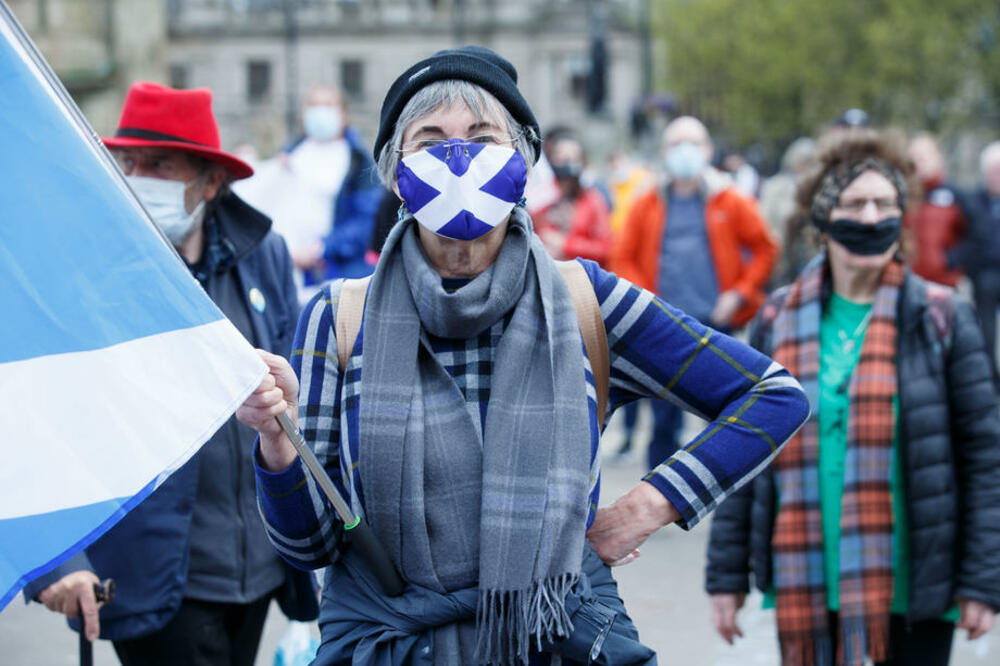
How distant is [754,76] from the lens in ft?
151

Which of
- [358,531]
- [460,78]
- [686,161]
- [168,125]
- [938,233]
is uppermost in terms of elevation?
[460,78]

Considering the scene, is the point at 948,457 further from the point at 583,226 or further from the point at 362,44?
the point at 362,44

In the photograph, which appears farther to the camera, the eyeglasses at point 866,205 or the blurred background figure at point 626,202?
the blurred background figure at point 626,202

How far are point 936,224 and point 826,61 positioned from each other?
32291 mm

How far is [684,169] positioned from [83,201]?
22.0 ft

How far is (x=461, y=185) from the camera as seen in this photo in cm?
249

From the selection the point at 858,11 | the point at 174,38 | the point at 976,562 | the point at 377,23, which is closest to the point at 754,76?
the point at 858,11

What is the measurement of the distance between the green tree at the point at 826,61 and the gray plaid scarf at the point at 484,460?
28912 millimetres

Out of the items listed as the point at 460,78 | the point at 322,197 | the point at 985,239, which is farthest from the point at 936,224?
the point at 460,78

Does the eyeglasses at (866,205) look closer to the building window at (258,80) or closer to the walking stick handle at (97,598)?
the walking stick handle at (97,598)

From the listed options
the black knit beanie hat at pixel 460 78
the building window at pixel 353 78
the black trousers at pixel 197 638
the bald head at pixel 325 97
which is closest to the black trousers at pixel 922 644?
the black trousers at pixel 197 638

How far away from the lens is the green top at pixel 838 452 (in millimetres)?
3887

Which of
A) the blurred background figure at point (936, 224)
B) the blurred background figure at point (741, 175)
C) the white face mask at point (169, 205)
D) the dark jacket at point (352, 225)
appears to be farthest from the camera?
the blurred background figure at point (741, 175)

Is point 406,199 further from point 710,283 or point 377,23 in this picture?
point 377,23
